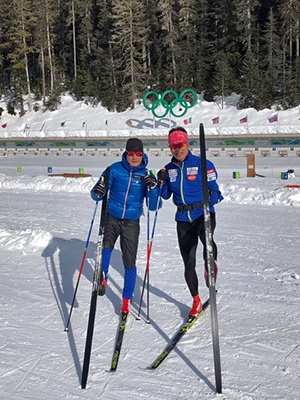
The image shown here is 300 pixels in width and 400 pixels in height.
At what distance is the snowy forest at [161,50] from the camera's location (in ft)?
134

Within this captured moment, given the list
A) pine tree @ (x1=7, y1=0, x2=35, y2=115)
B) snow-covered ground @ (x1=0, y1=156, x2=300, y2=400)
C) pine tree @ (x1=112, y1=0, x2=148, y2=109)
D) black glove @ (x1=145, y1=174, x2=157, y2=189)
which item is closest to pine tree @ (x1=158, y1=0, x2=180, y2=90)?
pine tree @ (x1=112, y1=0, x2=148, y2=109)

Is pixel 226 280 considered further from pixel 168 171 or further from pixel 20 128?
pixel 20 128

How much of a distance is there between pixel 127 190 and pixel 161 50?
159ft

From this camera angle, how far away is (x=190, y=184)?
3979 millimetres

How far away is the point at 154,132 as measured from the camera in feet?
116

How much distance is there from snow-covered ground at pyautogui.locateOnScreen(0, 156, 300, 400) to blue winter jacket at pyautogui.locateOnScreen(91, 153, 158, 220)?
1.23 meters

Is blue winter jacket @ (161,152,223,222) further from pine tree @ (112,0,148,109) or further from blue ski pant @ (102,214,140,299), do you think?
pine tree @ (112,0,148,109)

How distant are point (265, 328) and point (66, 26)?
195 ft

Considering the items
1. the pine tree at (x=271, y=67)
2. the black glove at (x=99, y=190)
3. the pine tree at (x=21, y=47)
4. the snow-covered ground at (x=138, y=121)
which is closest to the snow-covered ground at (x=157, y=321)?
the black glove at (x=99, y=190)

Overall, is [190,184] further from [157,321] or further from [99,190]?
[157,321]

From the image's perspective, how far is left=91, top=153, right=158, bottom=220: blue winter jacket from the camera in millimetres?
4117

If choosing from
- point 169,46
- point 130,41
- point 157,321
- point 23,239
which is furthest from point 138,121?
point 157,321

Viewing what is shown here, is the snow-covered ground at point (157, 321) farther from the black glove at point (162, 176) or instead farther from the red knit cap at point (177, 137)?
the red knit cap at point (177, 137)

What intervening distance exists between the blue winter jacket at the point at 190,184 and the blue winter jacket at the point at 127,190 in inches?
10.2
